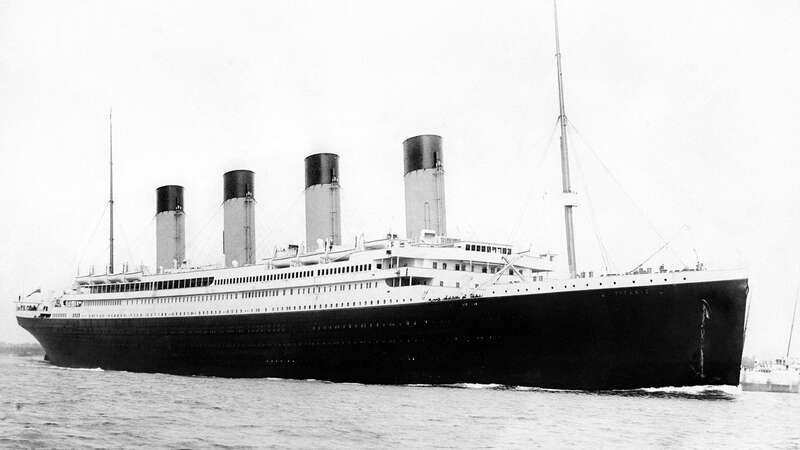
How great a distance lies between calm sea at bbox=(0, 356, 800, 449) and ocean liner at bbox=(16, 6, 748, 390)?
1240 mm

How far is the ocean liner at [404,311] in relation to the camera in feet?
78.1

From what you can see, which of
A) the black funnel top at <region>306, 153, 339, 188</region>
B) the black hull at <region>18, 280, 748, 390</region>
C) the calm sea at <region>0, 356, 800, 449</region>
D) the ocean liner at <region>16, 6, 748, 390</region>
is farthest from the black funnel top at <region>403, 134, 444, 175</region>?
the calm sea at <region>0, 356, 800, 449</region>

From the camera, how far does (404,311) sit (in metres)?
28.5

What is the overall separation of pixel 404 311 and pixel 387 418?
35.4 ft

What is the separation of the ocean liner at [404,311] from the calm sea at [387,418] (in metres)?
1.24

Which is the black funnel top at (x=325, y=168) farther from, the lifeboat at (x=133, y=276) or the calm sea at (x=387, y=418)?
the calm sea at (x=387, y=418)

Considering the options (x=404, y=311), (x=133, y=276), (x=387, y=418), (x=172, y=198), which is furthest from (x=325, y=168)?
(x=387, y=418)

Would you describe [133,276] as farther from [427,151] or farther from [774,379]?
[774,379]

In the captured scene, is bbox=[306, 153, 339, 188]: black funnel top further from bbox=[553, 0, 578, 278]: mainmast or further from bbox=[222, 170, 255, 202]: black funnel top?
bbox=[553, 0, 578, 278]: mainmast

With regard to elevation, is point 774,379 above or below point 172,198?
below

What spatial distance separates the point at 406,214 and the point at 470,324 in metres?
8.80

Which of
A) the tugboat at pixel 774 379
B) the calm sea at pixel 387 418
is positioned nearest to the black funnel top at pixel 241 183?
the calm sea at pixel 387 418

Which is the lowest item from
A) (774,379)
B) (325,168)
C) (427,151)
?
(774,379)

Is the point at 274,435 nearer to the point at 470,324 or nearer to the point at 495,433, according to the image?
the point at 495,433
